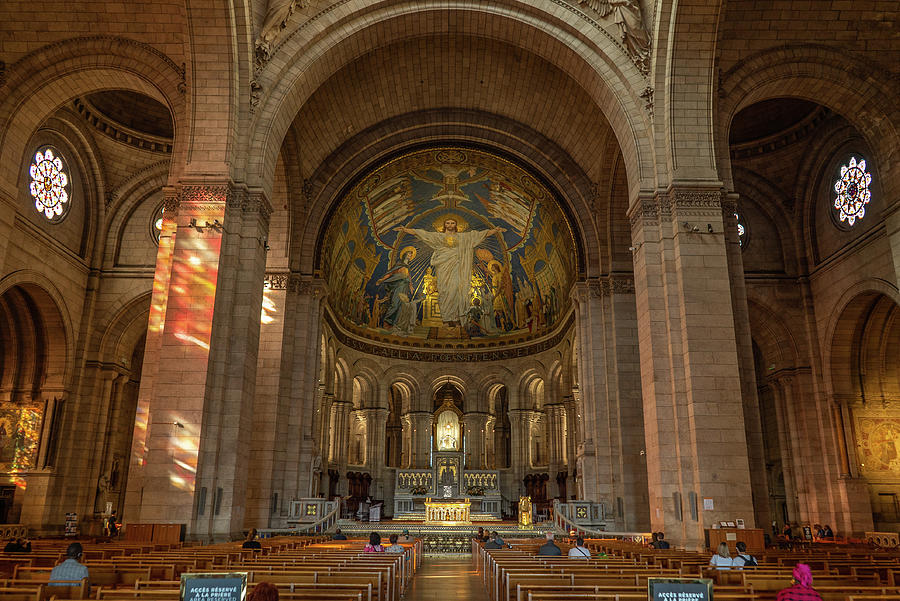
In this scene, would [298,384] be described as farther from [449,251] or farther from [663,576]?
[663,576]

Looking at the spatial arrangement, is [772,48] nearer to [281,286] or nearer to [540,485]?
[281,286]

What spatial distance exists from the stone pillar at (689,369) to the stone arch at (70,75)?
1265cm

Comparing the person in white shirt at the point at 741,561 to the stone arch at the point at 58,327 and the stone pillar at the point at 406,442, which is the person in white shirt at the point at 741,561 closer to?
the stone arch at the point at 58,327

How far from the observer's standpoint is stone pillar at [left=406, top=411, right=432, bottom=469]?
38.3 metres

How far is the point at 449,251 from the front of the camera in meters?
36.7

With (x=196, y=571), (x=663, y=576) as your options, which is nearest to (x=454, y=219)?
(x=196, y=571)

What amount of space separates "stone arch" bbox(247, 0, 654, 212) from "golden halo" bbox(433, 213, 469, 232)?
14.2 meters

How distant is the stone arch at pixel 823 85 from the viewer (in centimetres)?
1794

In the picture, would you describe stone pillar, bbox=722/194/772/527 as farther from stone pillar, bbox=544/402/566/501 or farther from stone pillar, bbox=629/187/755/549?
stone pillar, bbox=544/402/566/501

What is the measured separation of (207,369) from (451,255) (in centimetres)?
2244

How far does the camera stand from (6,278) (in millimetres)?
21328

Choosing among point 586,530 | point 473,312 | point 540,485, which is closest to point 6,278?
point 586,530

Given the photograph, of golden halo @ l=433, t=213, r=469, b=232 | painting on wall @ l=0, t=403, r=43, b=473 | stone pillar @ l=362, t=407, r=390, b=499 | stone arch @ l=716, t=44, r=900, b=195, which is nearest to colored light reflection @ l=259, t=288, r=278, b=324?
painting on wall @ l=0, t=403, r=43, b=473

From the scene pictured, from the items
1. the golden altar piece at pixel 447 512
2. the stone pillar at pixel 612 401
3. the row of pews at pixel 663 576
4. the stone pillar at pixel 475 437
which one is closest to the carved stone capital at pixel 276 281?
the golden altar piece at pixel 447 512
